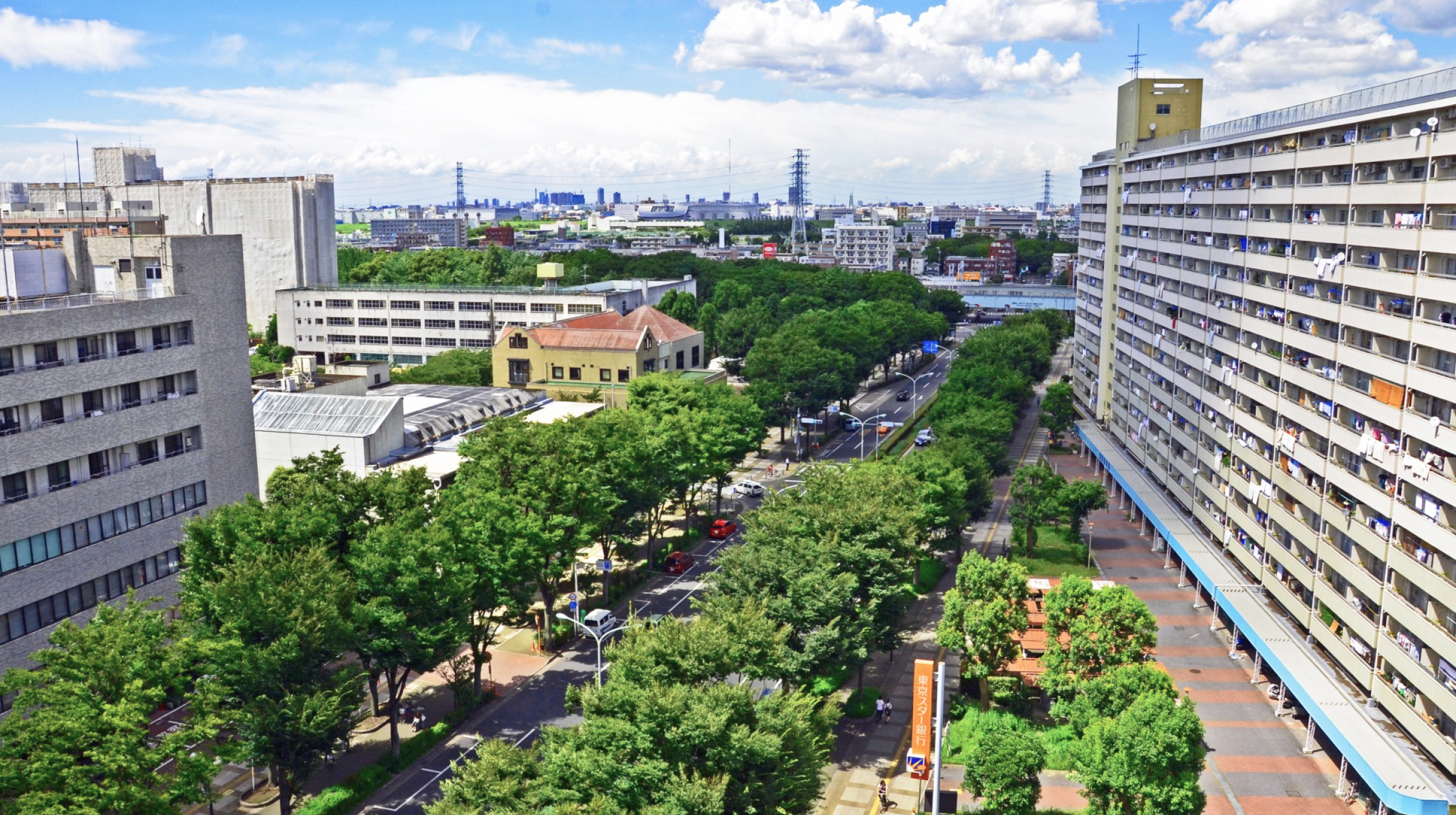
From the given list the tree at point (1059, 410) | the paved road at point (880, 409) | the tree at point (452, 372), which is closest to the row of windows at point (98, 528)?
the paved road at point (880, 409)

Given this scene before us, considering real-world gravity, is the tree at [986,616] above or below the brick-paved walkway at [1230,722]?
above

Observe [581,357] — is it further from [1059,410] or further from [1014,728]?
[1014,728]

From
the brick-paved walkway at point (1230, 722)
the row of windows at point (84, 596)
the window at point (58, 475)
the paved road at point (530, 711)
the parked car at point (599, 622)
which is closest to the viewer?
the brick-paved walkway at point (1230, 722)

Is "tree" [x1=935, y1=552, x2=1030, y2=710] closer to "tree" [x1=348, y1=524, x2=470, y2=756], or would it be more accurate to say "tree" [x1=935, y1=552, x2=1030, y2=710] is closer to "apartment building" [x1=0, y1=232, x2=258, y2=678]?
"tree" [x1=348, y1=524, x2=470, y2=756]

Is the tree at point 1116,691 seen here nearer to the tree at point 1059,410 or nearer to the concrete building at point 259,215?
the tree at point 1059,410

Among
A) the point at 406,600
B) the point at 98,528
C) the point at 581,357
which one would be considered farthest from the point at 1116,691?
the point at 581,357

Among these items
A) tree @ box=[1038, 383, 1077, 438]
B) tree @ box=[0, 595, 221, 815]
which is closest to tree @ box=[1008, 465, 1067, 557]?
tree @ box=[1038, 383, 1077, 438]

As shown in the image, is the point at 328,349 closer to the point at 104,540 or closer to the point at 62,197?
the point at 62,197

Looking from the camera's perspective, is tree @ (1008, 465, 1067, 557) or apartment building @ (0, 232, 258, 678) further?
tree @ (1008, 465, 1067, 557)
